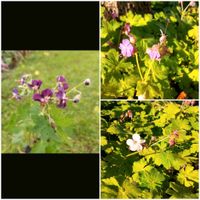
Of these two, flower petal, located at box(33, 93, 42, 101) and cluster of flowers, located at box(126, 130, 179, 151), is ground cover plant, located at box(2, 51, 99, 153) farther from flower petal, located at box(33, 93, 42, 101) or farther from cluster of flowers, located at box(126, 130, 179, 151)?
cluster of flowers, located at box(126, 130, 179, 151)

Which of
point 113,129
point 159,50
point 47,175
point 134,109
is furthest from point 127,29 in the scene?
point 47,175

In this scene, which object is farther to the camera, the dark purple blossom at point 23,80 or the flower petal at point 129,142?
the dark purple blossom at point 23,80

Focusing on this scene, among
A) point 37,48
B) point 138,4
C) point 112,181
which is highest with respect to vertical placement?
point 138,4

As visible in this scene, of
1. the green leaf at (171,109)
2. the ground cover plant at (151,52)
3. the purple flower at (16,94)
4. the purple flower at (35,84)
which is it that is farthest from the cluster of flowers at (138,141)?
the purple flower at (16,94)

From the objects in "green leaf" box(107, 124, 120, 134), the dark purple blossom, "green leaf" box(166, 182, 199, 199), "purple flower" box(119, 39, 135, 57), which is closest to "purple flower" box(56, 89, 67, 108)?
the dark purple blossom

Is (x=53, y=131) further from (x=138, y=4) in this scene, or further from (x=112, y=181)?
(x=138, y=4)

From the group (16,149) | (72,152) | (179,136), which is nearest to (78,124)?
(72,152)

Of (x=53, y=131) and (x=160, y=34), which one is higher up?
(x=160, y=34)

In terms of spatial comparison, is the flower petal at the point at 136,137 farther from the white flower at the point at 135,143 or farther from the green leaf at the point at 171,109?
the green leaf at the point at 171,109
